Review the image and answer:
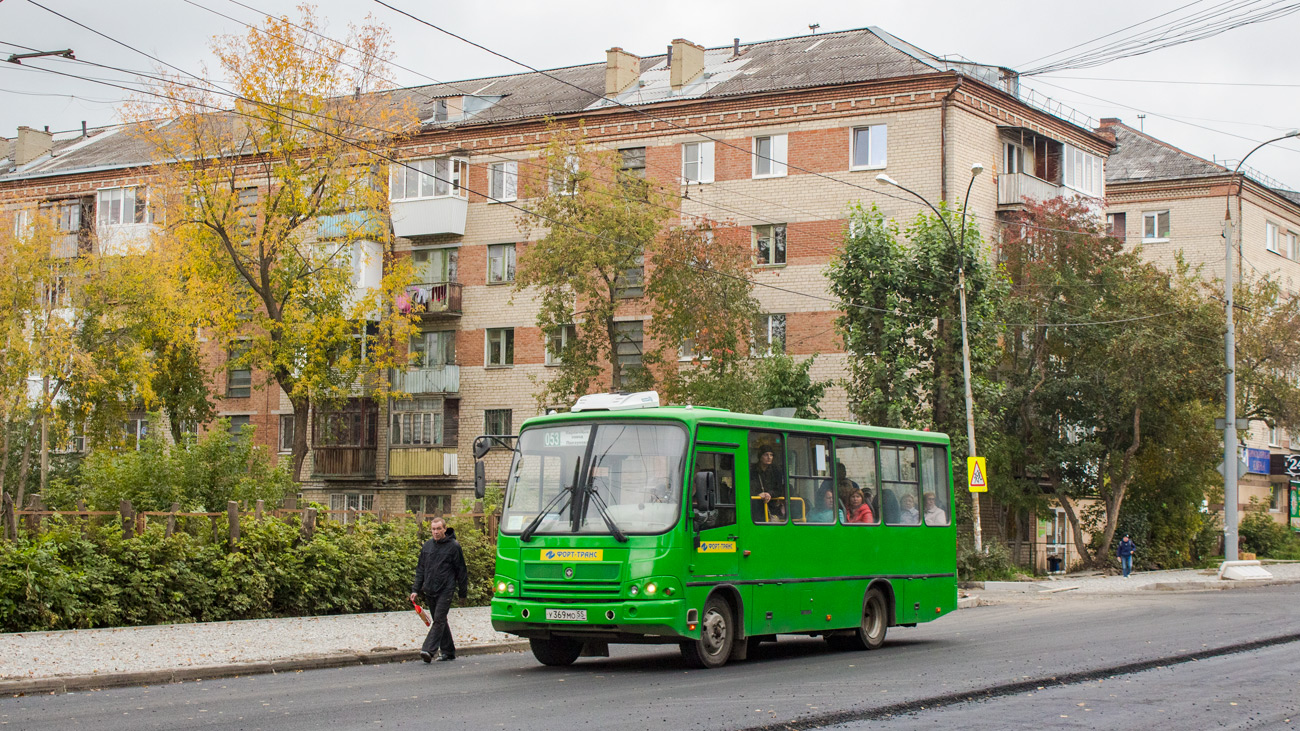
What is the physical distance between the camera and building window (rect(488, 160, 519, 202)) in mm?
47562

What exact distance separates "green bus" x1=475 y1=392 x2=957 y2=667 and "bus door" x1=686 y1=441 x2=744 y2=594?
0.7 inches

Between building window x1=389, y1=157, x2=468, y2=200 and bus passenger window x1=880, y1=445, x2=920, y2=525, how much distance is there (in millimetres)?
31633

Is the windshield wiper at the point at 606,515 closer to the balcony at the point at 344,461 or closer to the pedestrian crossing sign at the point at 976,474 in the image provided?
the pedestrian crossing sign at the point at 976,474

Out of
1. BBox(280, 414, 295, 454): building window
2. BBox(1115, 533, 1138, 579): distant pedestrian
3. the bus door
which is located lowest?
BBox(1115, 533, 1138, 579): distant pedestrian

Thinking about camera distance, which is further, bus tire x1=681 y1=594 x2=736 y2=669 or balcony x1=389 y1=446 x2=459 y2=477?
balcony x1=389 y1=446 x2=459 y2=477

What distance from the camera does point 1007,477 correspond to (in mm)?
40188

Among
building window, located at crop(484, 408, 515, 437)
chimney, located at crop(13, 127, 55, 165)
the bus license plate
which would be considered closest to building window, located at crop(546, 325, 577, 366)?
building window, located at crop(484, 408, 515, 437)

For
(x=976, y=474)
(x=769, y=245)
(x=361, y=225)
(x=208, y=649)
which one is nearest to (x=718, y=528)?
(x=208, y=649)

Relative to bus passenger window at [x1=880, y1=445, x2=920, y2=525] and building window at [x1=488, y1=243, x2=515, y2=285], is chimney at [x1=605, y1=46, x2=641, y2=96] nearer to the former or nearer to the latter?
building window at [x1=488, y1=243, x2=515, y2=285]

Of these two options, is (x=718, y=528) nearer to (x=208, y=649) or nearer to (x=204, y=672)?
(x=204, y=672)

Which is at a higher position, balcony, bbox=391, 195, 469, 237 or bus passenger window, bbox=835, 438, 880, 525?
balcony, bbox=391, 195, 469, 237

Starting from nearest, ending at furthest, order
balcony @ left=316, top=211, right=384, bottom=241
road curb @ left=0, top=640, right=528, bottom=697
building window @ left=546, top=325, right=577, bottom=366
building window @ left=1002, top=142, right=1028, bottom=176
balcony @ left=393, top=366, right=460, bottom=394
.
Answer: road curb @ left=0, top=640, right=528, bottom=697 → balcony @ left=316, top=211, right=384, bottom=241 → building window @ left=546, top=325, right=577, bottom=366 → building window @ left=1002, top=142, right=1028, bottom=176 → balcony @ left=393, top=366, right=460, bottom=394

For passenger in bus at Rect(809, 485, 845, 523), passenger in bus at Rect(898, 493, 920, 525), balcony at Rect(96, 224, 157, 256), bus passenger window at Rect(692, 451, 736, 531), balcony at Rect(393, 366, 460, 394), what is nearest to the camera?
bus passenger window at Rect(692, 451, 736, 531)

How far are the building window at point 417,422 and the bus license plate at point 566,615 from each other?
3497 centimetres
